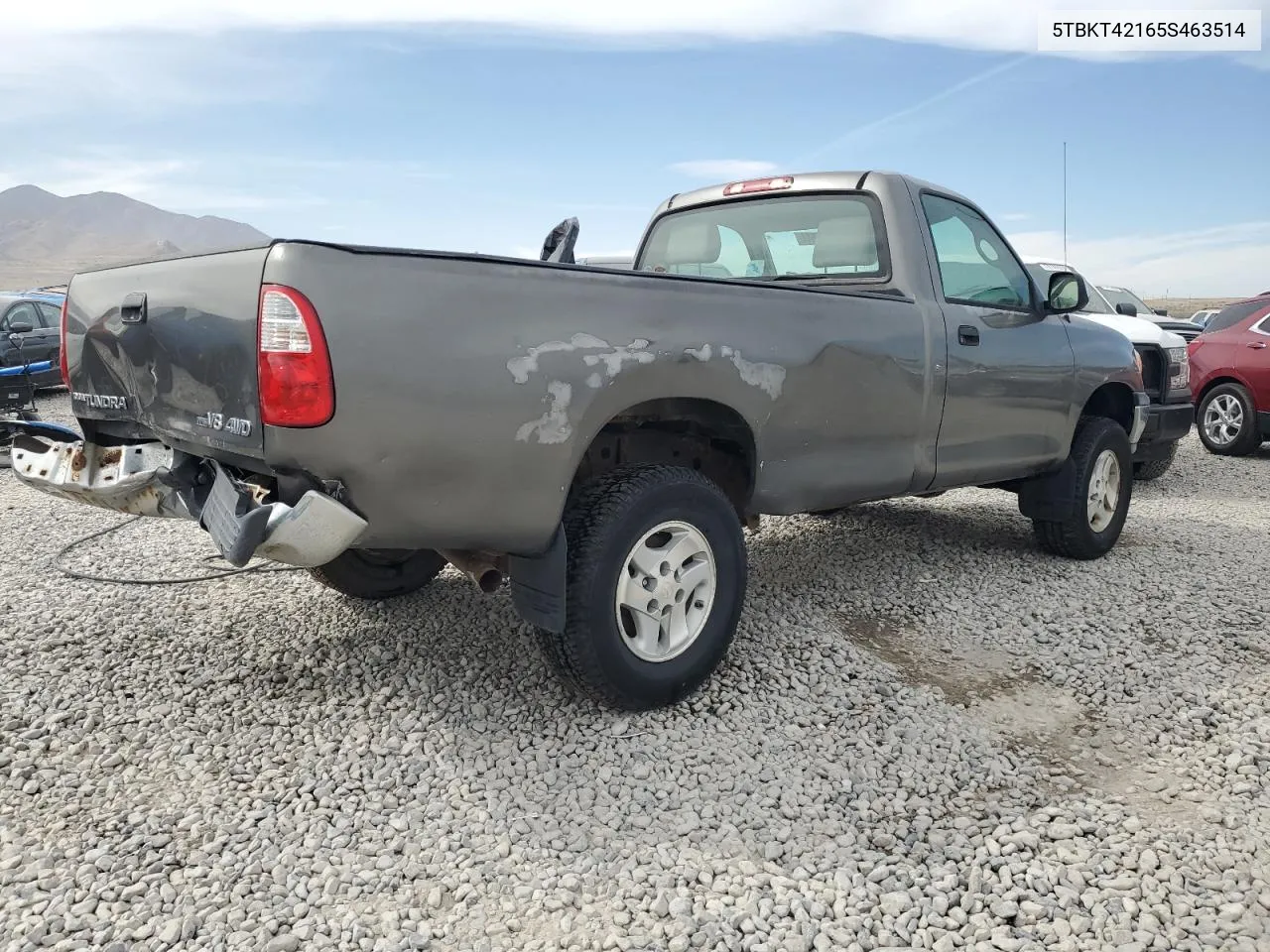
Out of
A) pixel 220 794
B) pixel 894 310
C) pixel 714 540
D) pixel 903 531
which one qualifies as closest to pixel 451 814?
pixel 220 794

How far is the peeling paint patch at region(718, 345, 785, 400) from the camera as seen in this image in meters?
3.36

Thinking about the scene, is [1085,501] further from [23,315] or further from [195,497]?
[23,315]

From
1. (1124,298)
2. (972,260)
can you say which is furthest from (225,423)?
(1124,298)

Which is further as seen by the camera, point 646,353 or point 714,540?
point 714,540

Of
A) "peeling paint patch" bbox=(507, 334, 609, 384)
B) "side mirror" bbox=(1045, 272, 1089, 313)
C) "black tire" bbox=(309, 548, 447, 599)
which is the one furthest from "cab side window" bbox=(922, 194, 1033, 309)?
"black tire" bbox=(309, 548, 447, 599)

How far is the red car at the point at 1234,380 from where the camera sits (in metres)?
10.1

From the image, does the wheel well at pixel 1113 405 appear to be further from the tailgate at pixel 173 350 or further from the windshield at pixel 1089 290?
the tailgate at pixel 173 350

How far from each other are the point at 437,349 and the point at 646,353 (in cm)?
72

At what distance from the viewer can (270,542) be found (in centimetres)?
260

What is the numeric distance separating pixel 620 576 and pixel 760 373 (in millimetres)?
893

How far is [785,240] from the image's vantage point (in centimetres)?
462

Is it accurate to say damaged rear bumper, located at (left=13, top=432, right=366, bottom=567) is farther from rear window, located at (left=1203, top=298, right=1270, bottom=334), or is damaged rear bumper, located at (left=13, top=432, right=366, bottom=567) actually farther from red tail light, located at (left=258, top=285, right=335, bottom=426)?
rear window, located at (left=1203, top=298, right=1270, bottom=334)

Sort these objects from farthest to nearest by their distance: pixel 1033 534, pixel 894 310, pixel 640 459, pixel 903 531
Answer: pixel 903 531
pixel 1033 534
pixel 894 310
pixel 640 459

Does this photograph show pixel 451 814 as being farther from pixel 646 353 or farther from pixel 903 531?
pixel 903 531
